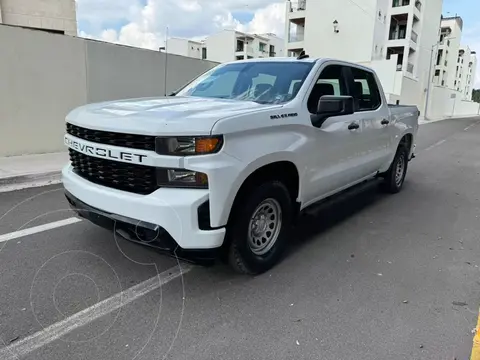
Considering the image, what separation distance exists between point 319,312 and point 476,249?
249 centimetres

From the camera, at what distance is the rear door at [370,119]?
4992mm

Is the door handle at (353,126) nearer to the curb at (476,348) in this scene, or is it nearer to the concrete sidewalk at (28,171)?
the curb at (476,348)

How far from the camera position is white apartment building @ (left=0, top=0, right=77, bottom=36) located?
11875mm

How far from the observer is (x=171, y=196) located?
2857 mm

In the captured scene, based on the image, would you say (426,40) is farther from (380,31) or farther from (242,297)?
(242,297)

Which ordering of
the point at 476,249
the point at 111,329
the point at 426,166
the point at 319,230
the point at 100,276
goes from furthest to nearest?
the point at 426,166, the point at 319,230, the point at 476,249, the point at 100,276, the point at 111,329

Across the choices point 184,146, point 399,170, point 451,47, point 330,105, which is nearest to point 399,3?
point 451,47

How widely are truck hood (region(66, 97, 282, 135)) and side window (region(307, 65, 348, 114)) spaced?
652 millimetres

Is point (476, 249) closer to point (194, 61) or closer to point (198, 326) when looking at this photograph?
point (198, 326)

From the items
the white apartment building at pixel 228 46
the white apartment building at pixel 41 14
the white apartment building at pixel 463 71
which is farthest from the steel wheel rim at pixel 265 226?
the white apartment building at pixel 463 71

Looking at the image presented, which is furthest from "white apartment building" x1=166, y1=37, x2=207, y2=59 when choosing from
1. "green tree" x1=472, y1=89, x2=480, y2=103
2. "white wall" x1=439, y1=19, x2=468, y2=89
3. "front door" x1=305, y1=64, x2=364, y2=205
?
"green tree" x1=472, y1=89, x2=480, y2=103

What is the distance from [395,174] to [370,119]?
Result: 6.42 feet

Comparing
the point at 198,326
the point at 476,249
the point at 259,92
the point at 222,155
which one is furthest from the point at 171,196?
the point at 476,249

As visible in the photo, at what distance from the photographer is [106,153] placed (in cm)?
309
